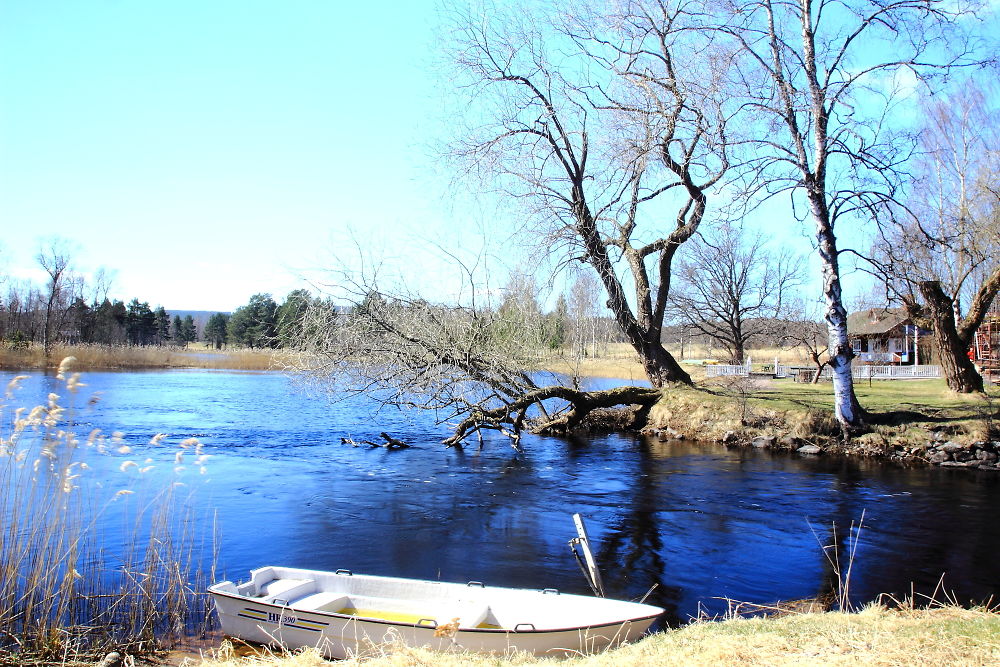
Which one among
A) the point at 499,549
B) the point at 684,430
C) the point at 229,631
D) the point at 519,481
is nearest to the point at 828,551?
the point at 499,549

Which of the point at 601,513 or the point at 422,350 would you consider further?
the point at 422,350

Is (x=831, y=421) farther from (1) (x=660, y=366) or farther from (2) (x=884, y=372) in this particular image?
(2) (x=884, y=372)

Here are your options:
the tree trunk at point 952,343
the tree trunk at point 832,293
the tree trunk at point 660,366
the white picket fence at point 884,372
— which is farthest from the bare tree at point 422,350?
the white picket fence at point 884,372

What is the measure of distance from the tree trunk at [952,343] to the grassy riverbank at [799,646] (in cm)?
1994

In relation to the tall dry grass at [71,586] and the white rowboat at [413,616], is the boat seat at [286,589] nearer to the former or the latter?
the white rowboat at [413,616]

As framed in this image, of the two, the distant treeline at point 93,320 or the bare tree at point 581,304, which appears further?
the distant treeline at point 93,320

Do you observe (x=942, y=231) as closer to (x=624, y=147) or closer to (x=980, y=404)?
(x=980, y=404)

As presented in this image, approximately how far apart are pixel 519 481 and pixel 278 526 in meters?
6.25

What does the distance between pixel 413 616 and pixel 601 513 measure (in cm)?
705

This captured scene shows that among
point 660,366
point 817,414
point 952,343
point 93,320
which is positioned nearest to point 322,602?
point 817,414

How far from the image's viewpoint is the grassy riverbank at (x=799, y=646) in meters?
5.50

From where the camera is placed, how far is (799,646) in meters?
5.90

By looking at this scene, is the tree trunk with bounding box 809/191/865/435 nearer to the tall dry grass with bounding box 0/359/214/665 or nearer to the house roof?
the tall dry grass with bounding box 0/359/214/665

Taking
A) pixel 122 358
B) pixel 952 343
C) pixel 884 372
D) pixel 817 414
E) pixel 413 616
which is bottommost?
pixel 413 616
